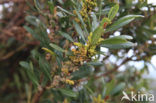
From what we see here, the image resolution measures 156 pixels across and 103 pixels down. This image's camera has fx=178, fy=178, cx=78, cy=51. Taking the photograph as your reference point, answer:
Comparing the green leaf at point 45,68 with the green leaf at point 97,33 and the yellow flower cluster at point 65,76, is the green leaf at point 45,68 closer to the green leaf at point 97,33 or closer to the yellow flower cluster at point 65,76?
the yellow flower cluster at point 65,76

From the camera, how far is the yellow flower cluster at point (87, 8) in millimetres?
568

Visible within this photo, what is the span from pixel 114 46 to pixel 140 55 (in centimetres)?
44

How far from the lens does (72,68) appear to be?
2.01 feet

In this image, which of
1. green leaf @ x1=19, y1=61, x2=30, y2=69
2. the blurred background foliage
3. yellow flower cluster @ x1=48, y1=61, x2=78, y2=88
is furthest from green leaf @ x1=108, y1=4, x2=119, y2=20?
green leaf @ x1=19, y1=61, x2=30, y2=69

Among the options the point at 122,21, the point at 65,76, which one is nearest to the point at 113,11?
the point at 122,21

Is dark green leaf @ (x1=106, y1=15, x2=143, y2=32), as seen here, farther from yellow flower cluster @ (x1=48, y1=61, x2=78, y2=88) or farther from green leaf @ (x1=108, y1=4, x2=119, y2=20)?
yellow flower cluster @ (x1=48, y1=61, x2=78, y2=88)

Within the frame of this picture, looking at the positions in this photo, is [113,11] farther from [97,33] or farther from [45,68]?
[45,68]

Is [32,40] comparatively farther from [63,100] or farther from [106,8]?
[106,8]

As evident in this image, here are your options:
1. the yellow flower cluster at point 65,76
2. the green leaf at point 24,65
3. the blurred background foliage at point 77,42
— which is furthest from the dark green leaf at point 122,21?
the green leaf at point 24,65

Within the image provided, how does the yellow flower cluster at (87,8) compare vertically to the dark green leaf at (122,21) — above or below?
above

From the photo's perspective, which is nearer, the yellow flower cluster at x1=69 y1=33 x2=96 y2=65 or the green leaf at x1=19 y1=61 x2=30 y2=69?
the yellow flower cluster at x1=69 y1=33 x2=96 y2=65

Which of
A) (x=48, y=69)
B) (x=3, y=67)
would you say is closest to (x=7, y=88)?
(x=3, y=67)

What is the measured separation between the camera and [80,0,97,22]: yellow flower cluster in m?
0.57

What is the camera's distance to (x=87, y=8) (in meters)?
0.58
